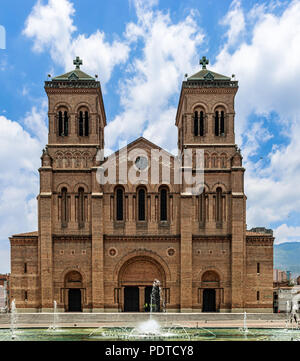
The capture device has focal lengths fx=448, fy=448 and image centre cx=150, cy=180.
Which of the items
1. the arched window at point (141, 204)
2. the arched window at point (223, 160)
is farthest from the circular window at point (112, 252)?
the arched window at point (223, 160)

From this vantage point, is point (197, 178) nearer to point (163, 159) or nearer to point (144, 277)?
point (163, 159)


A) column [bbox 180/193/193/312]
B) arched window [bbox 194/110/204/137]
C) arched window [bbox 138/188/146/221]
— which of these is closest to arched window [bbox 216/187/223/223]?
column [bbox 180/193/193/312]

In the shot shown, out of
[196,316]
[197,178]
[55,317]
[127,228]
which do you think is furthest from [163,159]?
[55,317]

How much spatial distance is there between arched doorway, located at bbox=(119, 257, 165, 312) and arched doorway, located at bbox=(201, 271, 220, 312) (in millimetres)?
3698

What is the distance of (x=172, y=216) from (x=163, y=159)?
5.14 metres

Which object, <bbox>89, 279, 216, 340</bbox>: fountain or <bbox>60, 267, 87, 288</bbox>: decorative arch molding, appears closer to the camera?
<bbox>89, 279, 216, 340</bbox>: fountain

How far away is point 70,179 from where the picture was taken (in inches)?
1566

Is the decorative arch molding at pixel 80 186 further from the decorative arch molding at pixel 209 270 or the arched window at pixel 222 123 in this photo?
the arched window at pixel 222 123

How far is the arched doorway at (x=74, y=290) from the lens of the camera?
39.0 metres

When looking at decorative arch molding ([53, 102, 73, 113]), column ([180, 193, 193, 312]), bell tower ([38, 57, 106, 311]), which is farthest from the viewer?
decorative arch molding ([53, 102, 73, 113])

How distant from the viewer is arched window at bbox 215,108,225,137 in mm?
41969

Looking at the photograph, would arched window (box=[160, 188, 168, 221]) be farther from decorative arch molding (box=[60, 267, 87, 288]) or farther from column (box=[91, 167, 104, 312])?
decorative arch molding (box=[60, 267, 87, 288])

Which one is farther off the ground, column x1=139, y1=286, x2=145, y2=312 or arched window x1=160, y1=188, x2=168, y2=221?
arched window x1=160, y1=188, x2=168, y2=221
